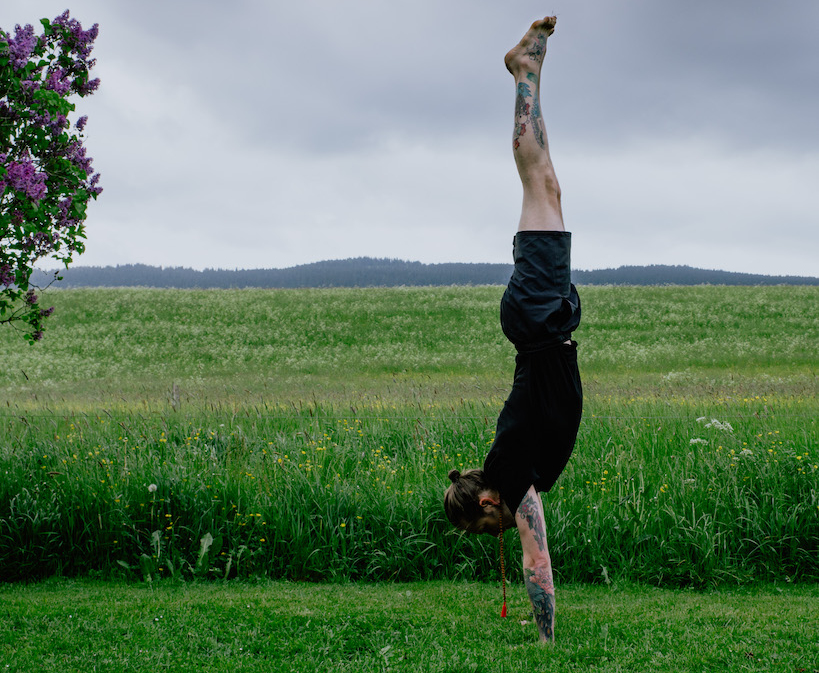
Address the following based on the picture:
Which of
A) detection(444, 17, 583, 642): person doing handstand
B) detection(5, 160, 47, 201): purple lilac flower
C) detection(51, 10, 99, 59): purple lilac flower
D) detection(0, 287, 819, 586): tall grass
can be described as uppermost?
detection(51, 10, 99, 59): purple lilac flower

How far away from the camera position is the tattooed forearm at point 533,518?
16.5 ft

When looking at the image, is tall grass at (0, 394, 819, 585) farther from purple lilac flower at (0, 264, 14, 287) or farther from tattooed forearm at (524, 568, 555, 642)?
purple lilac flower at (0, 264, 14, 287)

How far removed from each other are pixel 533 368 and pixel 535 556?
4.51 feet

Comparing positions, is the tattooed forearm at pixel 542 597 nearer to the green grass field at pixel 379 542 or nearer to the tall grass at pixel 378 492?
the green grass field at pixel 379 542

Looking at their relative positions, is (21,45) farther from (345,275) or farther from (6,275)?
(345,275)

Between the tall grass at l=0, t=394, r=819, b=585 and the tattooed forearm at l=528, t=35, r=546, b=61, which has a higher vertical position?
the tattooed forearm at l=528, t=35, r=546, b=61

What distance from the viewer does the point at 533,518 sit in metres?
5.06

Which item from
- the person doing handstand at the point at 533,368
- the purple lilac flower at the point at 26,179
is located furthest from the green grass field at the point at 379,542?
the purple lilac flower at the point at 26,179

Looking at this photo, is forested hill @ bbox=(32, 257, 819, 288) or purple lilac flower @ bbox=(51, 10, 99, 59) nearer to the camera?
purple lilac flower @ bbox=(51, 10, 99, 59)

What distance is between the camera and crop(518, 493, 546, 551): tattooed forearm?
5039mm

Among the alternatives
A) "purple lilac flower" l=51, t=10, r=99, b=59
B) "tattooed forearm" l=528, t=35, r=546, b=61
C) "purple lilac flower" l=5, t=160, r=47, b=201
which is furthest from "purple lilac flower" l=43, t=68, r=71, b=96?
"tattooed forearm" l=528, t=35, r=546, b=61

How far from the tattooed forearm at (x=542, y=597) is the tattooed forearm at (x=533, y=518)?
19 centimetres

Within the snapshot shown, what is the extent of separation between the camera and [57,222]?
276 inches

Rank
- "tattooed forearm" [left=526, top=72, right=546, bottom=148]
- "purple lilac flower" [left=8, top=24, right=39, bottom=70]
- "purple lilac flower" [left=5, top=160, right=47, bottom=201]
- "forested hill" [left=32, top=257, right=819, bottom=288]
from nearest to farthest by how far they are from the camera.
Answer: "tattooed forearm" [left=526, top=72, right=546, bottom=148] < "purple lilac flower" [left=5, top=160, right=47, bottom=201] < "purple lilac flower" [left=8, top=24, right=39, bottom=70] < "forested hill" [left=32, top=257, right=819, bottom=288]
